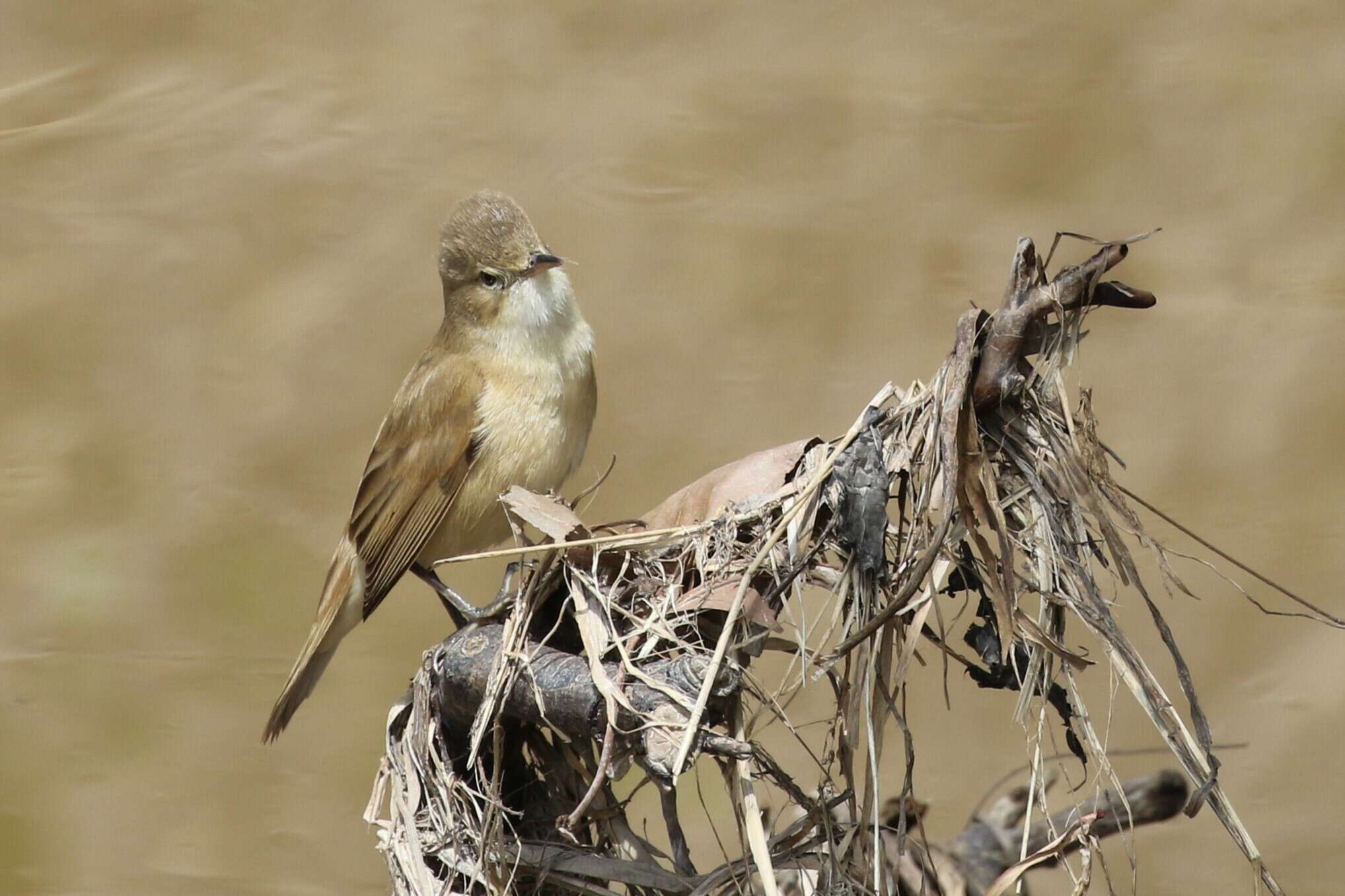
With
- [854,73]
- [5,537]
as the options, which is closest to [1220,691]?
[854,73]

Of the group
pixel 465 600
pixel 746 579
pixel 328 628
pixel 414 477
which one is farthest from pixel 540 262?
pixel 746 579

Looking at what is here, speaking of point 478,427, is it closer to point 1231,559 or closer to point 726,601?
point 726,601

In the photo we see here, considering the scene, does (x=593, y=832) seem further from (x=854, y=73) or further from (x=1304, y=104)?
(x=1304, y=104)

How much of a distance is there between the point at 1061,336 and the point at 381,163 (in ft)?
11.7

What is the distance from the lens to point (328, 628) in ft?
11.1

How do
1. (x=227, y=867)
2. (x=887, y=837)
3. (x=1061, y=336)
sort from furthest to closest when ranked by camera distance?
(x=227, y=867), (x=887, y=837), (x=1061, y=336)

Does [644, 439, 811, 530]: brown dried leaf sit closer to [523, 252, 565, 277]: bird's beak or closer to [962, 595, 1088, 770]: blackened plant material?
[962, 595, 1088, 770]: blackened plant material

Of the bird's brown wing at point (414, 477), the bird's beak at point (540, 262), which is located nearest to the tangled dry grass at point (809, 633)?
the bird's brown wing at point (414, 477)

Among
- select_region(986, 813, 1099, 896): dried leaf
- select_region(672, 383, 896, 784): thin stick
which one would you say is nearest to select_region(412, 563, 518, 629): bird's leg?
select_region(672, 383, 896, 784): thin stick

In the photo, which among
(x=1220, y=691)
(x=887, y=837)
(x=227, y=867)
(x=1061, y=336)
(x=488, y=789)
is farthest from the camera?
(x=227, y=867)

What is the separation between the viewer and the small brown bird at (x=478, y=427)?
3262 mm

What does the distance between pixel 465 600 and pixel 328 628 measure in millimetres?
405

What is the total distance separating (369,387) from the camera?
495cm

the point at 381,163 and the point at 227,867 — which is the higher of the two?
the point at 381,163
